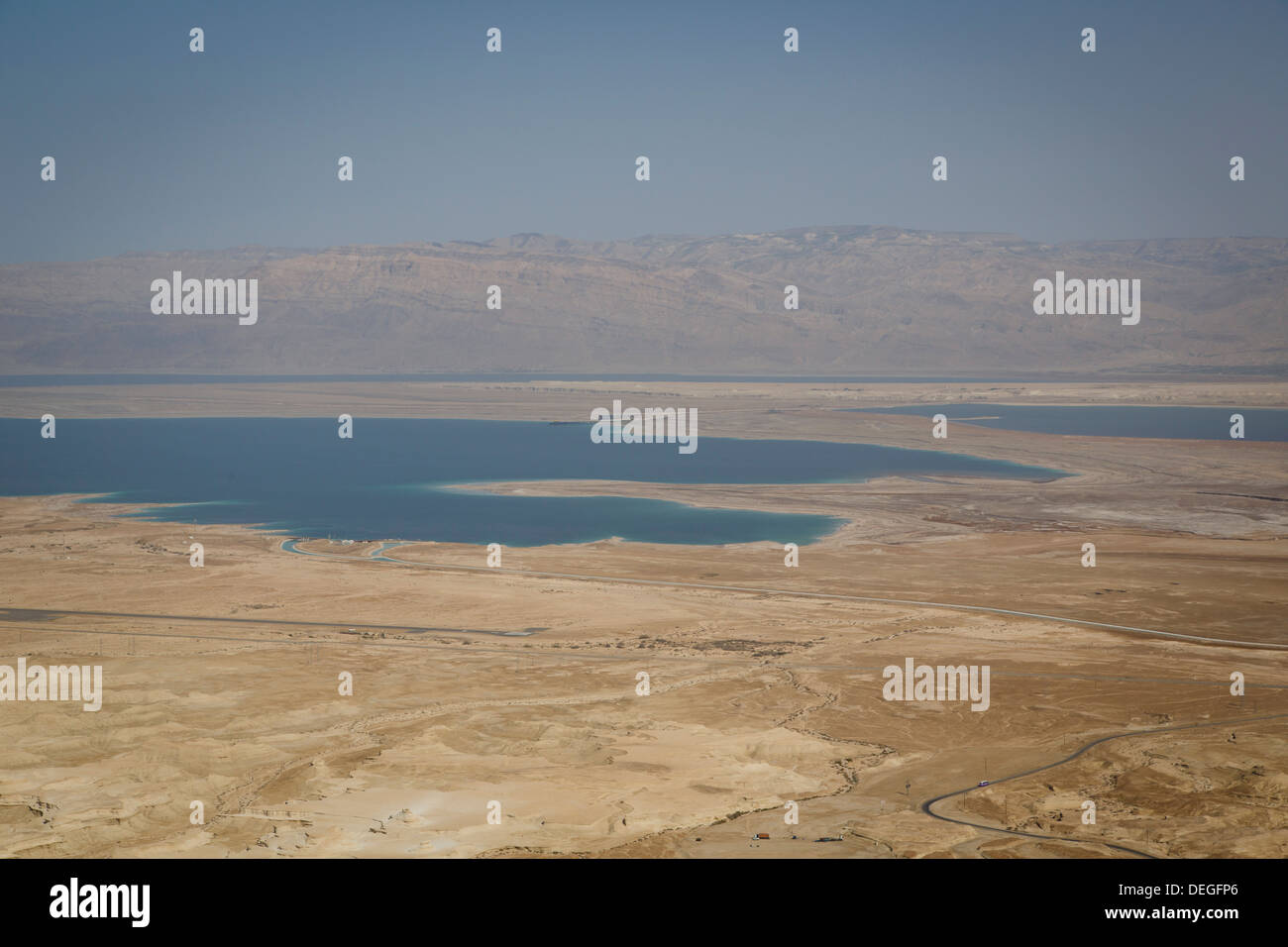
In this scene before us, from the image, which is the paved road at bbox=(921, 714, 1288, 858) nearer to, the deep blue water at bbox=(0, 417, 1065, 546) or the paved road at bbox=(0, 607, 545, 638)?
the paved road at bbox=(0, 607, 545, 638)

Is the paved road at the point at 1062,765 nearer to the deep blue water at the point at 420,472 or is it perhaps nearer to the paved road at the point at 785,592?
the paved road at the point at 785,592

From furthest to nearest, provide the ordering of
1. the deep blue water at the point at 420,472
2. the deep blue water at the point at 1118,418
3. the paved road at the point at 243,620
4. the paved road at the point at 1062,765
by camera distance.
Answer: the deep blue water at the point at 1118,418
the deep blue water at the point at 420,472
the paved road at the point at 243,620
the paved road at the point at 1062,765

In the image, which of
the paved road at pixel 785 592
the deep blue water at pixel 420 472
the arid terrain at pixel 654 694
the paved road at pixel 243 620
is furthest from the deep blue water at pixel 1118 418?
the paved road at pixel 243 620

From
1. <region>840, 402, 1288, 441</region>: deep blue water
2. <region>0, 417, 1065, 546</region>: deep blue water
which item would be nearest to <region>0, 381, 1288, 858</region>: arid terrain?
<region>0, 417, 1065, 546</region>: deep blue water

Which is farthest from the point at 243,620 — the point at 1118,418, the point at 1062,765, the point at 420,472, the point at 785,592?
the point at 1118,418

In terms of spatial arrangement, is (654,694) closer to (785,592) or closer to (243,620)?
(785,592)
